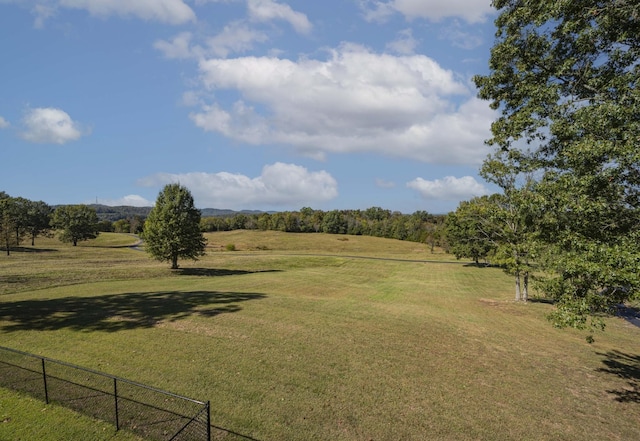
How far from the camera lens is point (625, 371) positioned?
629 inches

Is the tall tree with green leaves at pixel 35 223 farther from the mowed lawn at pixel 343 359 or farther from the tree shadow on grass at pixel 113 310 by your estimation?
the tree shadow on grass at pixel 113 310

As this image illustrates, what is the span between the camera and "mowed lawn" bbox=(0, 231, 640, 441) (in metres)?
10.6

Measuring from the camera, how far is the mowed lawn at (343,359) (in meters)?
10.6

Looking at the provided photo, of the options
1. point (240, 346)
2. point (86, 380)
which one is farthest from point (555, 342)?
point (86, 380)

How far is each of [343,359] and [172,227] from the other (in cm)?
3779

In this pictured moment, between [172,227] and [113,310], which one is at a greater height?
[172,227]

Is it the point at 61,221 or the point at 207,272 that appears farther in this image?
the point at 61,221

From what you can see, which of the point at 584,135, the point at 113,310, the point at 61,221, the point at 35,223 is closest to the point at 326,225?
the point at 61,221

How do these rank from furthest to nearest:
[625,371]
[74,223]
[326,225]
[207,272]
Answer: [326,225], [74,223], [207,272], [625,371]

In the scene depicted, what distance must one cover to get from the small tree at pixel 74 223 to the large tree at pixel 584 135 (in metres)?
116

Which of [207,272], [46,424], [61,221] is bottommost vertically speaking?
[207,272]

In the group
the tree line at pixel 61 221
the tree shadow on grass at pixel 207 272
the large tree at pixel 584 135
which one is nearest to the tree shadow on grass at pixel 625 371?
the large tree at pixel 584 135

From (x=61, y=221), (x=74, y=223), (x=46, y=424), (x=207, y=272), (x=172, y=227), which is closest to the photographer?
(x=46, y=424)

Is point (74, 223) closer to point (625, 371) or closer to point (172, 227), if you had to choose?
point (172, 227)
